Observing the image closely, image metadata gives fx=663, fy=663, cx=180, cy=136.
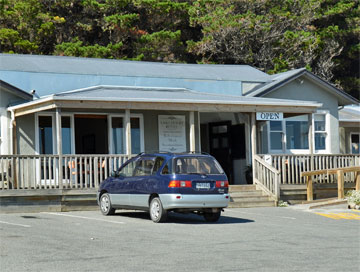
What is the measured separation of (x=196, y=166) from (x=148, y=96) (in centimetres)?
588

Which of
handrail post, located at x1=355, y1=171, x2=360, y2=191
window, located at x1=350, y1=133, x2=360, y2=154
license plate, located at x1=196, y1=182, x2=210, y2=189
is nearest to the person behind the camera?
license plate, located at x1=196, y1=182, x2=210, y2=189

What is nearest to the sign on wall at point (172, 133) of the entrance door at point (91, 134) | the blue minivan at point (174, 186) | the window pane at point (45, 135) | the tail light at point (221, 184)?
the entrance door at point (91, 134)

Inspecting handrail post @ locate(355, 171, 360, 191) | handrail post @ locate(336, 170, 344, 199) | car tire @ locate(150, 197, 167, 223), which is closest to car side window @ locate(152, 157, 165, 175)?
car tire @ locate(150, 197, 167, 223)

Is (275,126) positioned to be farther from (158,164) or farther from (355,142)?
(158,164)

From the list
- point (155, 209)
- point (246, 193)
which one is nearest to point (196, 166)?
point (155, 209)

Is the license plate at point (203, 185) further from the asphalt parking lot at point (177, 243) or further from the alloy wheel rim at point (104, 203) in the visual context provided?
the alloy wheel rim at point (104, 203)

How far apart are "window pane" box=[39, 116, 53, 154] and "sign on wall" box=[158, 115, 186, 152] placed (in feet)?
13.1

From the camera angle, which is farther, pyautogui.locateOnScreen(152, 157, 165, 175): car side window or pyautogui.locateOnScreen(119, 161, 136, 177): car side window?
pyautogui.locateOnScreen(119, 161, 136, 177): car side window

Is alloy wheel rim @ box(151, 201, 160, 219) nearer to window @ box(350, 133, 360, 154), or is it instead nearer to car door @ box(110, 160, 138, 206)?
car door @ box(110, 160, 138, 206)

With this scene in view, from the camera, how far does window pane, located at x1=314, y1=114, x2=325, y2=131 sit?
27.5 metres

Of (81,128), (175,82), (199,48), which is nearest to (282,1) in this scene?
(199,48)

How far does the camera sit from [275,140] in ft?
86.6

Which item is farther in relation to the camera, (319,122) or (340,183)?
(319,122)

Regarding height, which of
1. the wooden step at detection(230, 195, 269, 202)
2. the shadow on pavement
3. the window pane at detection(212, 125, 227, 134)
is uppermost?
the window pane at detection(212, 125, 227, 134)
